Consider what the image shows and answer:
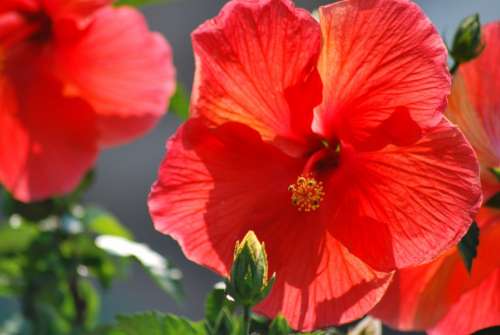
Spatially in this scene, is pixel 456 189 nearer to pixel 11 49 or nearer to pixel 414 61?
pixel 414 61

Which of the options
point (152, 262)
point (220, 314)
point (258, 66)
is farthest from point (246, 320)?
point (152, 262)

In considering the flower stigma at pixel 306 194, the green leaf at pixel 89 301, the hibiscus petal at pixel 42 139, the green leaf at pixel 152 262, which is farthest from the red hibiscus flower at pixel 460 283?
the green leaf at pixel 89 301

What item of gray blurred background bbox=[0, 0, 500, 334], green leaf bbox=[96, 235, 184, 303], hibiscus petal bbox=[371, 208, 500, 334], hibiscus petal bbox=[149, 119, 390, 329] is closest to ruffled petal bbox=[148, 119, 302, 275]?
hibiscus petal bbox=[149, 119, 390, 329]

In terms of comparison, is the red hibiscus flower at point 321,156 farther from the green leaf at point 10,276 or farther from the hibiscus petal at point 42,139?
the green leaf at point 10,276

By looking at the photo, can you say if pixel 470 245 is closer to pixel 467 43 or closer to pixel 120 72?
pixel 467 43

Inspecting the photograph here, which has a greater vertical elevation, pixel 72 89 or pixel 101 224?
pixel 72 89

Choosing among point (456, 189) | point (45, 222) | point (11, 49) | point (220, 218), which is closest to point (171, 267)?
point (45, 222)
